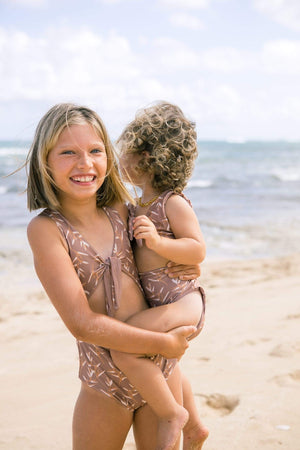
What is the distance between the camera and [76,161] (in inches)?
87.6

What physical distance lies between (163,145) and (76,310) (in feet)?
2.99

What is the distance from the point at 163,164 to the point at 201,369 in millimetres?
2253

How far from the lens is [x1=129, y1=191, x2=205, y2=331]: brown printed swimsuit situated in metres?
2.37

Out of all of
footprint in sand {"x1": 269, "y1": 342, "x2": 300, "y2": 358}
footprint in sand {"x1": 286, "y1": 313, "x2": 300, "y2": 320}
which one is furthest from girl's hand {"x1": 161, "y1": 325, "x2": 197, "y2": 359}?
footprint in sand {"x1": 286, "y1": 313, "x2": 300, "y2": 320}

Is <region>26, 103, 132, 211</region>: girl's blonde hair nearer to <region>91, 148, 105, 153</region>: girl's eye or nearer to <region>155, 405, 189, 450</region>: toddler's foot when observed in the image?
<region>91, 148, 105, 153</region>: girl's eye

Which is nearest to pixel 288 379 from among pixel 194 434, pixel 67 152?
pixel 194 434

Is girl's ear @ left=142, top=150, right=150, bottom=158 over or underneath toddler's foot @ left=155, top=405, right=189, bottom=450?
over

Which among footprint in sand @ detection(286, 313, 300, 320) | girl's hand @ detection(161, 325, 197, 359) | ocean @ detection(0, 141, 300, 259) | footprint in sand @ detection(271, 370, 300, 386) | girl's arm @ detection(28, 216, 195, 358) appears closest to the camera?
girl's arm @ detection(28, 216, 195, 358)

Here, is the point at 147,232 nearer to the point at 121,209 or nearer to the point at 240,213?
the point at 121,209

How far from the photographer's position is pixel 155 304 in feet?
7.87

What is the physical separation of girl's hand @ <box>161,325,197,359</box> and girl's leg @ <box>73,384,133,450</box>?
33cm

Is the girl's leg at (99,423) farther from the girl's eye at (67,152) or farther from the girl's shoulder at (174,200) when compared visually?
the girl's eye at (67,152)

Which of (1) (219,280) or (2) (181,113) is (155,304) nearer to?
(2) (181,113)

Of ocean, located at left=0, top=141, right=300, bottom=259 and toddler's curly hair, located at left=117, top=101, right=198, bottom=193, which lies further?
ocean, located at left=0, top=141, right=300, bottom=259
